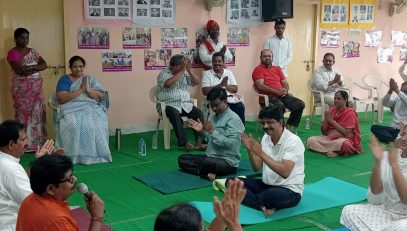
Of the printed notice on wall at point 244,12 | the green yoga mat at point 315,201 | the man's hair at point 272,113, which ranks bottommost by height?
the green yoga mat at point 315,201

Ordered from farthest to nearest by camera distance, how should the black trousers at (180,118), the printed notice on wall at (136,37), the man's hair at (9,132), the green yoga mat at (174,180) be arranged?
the printed notice on wall at (136,37)
the black trousers at (180,118)
the green yoga mat at (174,180)
the man's hair at (9,132)

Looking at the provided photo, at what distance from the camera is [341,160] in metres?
5.49

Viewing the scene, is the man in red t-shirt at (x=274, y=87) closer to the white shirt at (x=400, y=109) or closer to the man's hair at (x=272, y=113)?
the white shirt at (x=400, y=109)

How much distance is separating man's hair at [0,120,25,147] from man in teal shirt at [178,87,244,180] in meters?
2.03

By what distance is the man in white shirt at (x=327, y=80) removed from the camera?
7.28m

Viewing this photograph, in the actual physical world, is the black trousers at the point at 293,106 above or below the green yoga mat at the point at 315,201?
above

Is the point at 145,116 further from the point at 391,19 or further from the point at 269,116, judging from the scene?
the point at 391,19

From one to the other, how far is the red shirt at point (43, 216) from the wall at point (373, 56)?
7.09 m

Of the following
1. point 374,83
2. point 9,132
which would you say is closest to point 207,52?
point 374,83

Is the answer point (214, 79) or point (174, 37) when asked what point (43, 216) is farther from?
point (174, 37)

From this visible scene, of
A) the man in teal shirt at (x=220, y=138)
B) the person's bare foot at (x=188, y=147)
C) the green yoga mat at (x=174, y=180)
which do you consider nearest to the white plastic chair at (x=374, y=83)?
the person's bare foot at (x=188, y=147)

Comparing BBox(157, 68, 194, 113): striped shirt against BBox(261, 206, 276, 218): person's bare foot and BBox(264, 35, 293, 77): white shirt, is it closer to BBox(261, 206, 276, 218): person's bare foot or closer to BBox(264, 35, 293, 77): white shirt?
BBox(264, 35, 293, 77): white shirt

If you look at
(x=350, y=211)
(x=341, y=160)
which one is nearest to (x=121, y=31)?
(x=341, y=160)

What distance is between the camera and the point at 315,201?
13.3 feet
